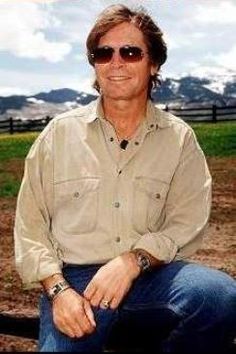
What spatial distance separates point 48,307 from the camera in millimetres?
2797

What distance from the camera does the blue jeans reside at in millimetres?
2561

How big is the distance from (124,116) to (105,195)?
17.2 inches

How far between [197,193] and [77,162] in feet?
1.84

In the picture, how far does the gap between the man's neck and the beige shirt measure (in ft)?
0.20

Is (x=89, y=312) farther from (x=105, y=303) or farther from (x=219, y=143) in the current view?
(x=219, y=143)

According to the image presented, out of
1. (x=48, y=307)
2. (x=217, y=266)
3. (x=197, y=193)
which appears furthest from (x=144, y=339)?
(x=217, y=266)

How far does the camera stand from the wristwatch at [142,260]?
2.77m

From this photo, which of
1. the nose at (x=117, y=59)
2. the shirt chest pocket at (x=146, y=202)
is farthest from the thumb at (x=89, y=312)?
the nose at (x=117, y=59)

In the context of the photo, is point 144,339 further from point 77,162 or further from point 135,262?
point 77,162

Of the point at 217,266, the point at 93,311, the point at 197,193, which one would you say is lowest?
the point at 217,266

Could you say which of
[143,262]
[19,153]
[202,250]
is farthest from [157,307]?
[19,153]

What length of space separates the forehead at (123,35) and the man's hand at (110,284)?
3.38 ft

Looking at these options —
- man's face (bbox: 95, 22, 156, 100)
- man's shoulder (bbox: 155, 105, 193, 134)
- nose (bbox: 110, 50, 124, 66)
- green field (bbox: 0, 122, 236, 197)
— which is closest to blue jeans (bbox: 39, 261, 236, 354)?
man's shoulder (bbox: 155, 105, 193, 134)

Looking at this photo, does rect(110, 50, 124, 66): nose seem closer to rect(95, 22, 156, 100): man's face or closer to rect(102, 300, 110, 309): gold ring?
rect(95, 22, 156, 100): man's face
